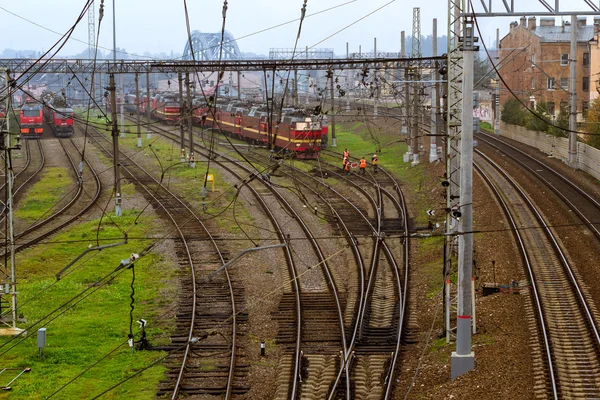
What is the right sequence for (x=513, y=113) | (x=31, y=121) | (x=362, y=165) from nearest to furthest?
1. (x=362, y=165)
2. (x=513, y=113)
3. (x=31, y=121)

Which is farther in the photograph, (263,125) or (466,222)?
(263,125)

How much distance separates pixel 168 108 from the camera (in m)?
62.5

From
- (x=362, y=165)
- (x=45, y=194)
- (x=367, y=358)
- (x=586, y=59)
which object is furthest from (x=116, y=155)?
(x=586, y=59)

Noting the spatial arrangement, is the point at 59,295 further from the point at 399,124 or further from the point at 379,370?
the point at 399,124

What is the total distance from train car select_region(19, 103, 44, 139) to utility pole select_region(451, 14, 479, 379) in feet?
155

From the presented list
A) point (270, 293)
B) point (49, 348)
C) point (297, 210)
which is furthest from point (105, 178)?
point (49, 348)

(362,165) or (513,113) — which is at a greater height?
(513,113)

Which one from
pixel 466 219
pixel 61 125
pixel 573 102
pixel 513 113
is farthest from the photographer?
pixel 61 125

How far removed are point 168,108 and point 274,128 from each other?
1972cm

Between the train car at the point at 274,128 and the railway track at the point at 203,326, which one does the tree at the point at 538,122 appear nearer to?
the train car at the point at 274,128

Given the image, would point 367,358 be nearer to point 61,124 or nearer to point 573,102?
point 573,102

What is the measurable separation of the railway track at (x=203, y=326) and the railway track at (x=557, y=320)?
15.0ft

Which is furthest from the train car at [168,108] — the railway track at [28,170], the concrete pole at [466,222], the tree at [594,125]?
the concrete pole at [466,222]

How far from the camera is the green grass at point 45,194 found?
30203mm
